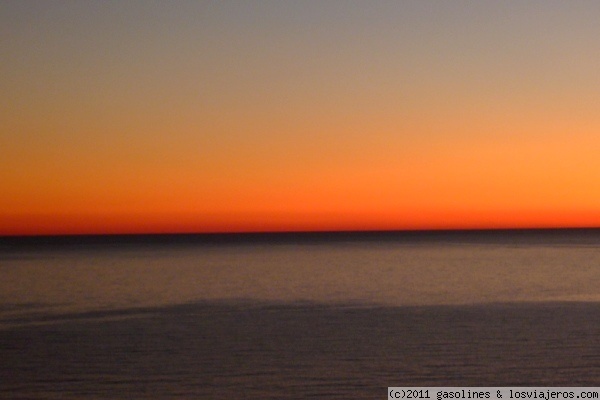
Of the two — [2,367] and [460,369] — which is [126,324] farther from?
[460,369]

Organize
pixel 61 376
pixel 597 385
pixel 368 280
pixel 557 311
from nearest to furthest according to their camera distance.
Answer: pixel 597 385 < pixel 61 376 < pixel 557 311 < pixel 368 280

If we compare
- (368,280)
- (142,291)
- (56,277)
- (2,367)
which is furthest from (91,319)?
(56,277)

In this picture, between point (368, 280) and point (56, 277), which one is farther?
point (56, 277)

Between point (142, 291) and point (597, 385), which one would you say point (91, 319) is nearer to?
point (142, 291)

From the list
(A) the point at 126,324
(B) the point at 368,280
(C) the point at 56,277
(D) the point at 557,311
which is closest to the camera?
(A) the point at 126,324

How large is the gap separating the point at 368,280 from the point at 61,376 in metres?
34.4

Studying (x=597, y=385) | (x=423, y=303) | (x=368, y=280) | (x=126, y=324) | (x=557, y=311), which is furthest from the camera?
(x=368, y=280)

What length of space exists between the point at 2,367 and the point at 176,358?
16.1ft

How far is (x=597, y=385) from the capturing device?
20.6 meters

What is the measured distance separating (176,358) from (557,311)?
62.0 feet

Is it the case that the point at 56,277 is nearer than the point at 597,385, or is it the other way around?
the point at 597,385

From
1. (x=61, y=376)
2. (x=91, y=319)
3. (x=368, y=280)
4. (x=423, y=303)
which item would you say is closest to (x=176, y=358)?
(x=61, y=376)

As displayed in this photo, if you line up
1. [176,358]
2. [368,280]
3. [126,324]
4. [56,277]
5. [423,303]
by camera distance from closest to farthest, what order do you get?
[176,358], [126,324], [423,303], [368,280], [56,277]

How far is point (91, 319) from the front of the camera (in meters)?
34.4
